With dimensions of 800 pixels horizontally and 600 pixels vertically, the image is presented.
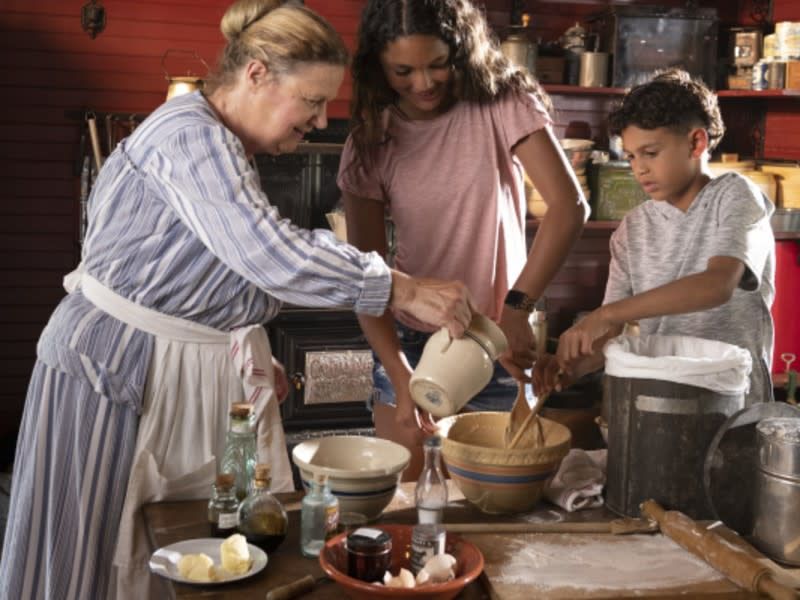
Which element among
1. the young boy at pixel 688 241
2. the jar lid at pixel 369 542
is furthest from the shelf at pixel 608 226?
the jar lid at pixel 369 542

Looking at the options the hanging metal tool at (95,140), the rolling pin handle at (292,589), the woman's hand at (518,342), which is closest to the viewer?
the rolling pin handle at (292,589)

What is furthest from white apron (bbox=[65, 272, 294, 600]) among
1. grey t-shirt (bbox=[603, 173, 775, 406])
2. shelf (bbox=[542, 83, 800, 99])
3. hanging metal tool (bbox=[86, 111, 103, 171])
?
shelf (bbox=[542, 83, 800, 99])

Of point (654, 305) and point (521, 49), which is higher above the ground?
point (521, 49)

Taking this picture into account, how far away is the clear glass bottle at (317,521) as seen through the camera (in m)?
1.82

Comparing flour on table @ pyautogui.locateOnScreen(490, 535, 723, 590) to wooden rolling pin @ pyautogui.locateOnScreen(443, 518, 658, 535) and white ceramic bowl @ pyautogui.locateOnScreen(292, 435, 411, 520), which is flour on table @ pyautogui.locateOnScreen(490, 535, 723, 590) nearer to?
wooden rolling pin @ pyautogui.locateOnScreen(443, 518, 658, 535)

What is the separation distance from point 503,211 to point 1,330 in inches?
141

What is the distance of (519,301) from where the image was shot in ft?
8.27

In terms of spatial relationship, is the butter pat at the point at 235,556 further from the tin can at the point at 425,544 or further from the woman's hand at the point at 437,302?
the woman's hand at the point at 437,302

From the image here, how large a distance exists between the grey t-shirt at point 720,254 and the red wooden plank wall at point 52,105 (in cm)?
343

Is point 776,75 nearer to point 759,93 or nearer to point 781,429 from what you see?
point 759,93

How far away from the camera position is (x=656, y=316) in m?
2.37

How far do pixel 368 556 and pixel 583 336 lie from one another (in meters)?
0.83

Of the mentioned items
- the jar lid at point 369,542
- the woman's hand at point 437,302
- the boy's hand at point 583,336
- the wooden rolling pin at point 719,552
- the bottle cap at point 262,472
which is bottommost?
the wooden rolling pin at point 719,552

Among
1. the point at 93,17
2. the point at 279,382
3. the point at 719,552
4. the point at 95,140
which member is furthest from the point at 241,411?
the point at 93,17
